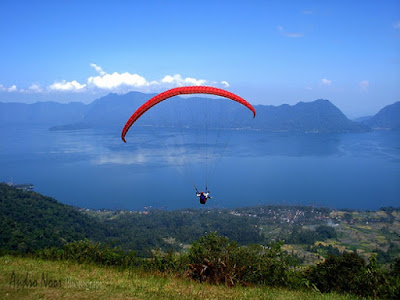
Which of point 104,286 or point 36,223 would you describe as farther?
point 36,223

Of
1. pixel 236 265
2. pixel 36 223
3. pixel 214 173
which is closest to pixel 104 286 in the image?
pixel 236 265

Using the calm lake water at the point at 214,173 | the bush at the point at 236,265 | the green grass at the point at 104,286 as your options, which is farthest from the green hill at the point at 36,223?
the calm lake water at the point at 214,173

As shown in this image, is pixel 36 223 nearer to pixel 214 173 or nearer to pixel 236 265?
pixel 236 265

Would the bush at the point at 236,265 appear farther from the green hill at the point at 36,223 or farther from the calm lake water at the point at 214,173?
the calm lake water at the point at 214,173

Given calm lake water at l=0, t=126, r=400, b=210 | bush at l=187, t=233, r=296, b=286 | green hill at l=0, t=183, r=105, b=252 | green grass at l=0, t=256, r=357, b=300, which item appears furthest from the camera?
calm lake water at l=0, t=126, r=400, b=210

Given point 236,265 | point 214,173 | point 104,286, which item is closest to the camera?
point 104,286

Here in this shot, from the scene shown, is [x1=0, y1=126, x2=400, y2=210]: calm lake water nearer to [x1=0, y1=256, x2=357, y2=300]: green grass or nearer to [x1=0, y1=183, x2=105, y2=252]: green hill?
[x1=0, y1=183, x2=105, y2=252]: green hill

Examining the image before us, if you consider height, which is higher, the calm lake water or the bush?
the bush

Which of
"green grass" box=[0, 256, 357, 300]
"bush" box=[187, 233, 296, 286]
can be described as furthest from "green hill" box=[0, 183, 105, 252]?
"green grass" box=[0, 256, 357, 300]
